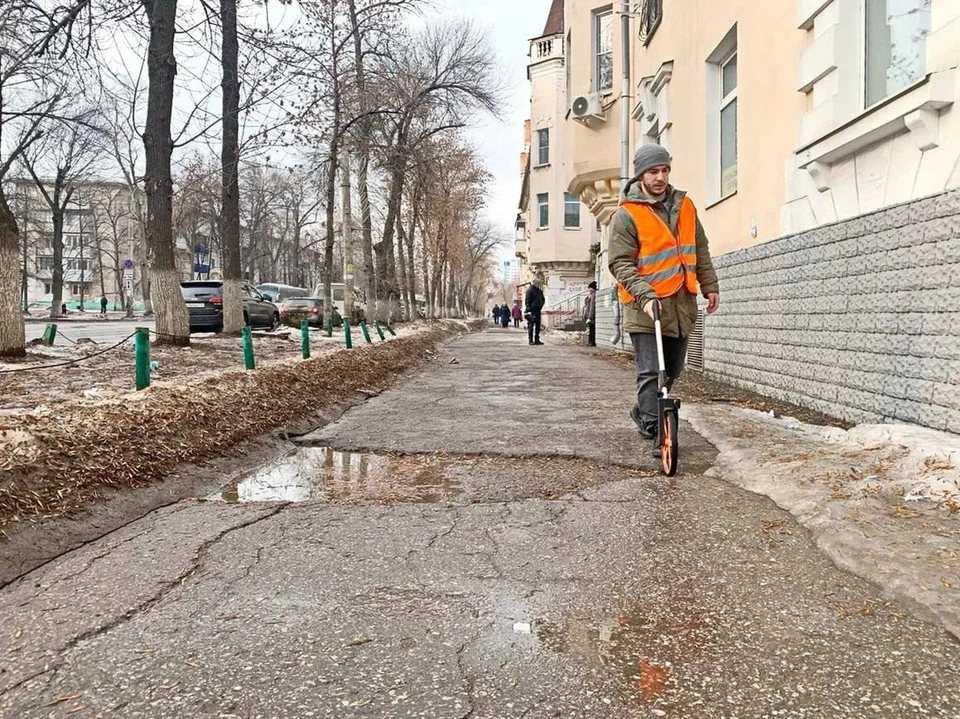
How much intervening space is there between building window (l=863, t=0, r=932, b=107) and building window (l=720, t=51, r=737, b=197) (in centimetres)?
339

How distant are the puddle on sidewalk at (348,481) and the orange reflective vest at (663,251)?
1.75 meters

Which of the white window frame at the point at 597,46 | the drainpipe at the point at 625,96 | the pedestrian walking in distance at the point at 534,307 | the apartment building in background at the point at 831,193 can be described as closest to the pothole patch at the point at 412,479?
the apartment building in background at the point at 831,193

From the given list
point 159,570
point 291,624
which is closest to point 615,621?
point 291,624

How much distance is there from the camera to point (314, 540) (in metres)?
3.28

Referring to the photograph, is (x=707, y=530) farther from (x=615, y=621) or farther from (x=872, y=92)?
(x=872, y=92)

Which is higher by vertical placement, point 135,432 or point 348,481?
point 135,432

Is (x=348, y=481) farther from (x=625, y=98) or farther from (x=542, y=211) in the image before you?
(x=542, y=211)

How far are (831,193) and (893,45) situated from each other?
123 centimetres

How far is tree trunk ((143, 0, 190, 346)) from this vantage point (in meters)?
12.3

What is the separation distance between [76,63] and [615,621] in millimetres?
10898

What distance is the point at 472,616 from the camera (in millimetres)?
2465

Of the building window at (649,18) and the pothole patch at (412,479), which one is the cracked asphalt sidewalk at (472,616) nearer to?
the pothole patch at (412,479)

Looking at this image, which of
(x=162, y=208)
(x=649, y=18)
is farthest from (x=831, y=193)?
(x=162, y=208)

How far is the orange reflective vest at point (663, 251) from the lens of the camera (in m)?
4.76
